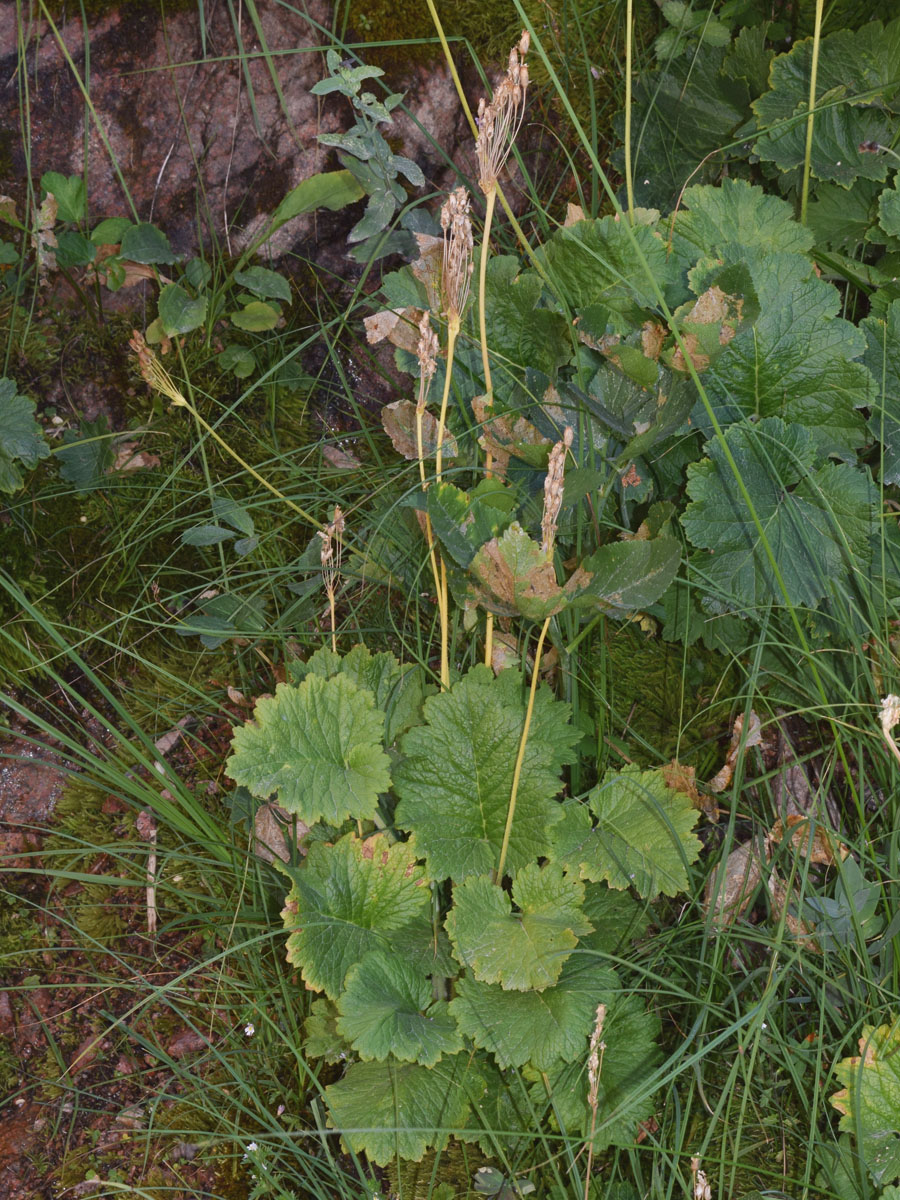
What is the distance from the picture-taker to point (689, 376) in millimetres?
1813

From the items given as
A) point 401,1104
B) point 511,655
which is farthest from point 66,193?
point 401,1104

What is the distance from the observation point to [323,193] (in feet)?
7.75

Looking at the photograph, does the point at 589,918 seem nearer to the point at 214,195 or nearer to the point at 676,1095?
the point at 676,1095

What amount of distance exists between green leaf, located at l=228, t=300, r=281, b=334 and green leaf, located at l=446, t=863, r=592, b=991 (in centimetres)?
149

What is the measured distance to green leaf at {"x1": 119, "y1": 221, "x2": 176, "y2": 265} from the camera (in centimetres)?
233

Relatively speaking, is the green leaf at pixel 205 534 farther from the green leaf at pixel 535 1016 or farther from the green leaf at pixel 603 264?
the green leaf at pixel 535 1016

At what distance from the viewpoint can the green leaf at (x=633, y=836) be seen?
1.73 metres

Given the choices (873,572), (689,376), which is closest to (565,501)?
(689,376)

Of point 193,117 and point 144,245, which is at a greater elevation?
point 193,117

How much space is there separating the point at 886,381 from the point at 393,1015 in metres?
1.66

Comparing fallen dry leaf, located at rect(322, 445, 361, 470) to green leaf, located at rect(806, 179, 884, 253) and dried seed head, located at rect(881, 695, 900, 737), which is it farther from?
dried seed head, located at rect(881, 695, 900, 737)

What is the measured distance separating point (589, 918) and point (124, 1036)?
981 mm

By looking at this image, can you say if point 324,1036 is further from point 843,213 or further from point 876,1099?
point 843,213

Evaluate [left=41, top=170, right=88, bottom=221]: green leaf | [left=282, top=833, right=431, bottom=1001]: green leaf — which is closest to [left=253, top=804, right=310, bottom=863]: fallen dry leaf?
[left=282, top=833, right=431, bottom=1001]: green leaf
